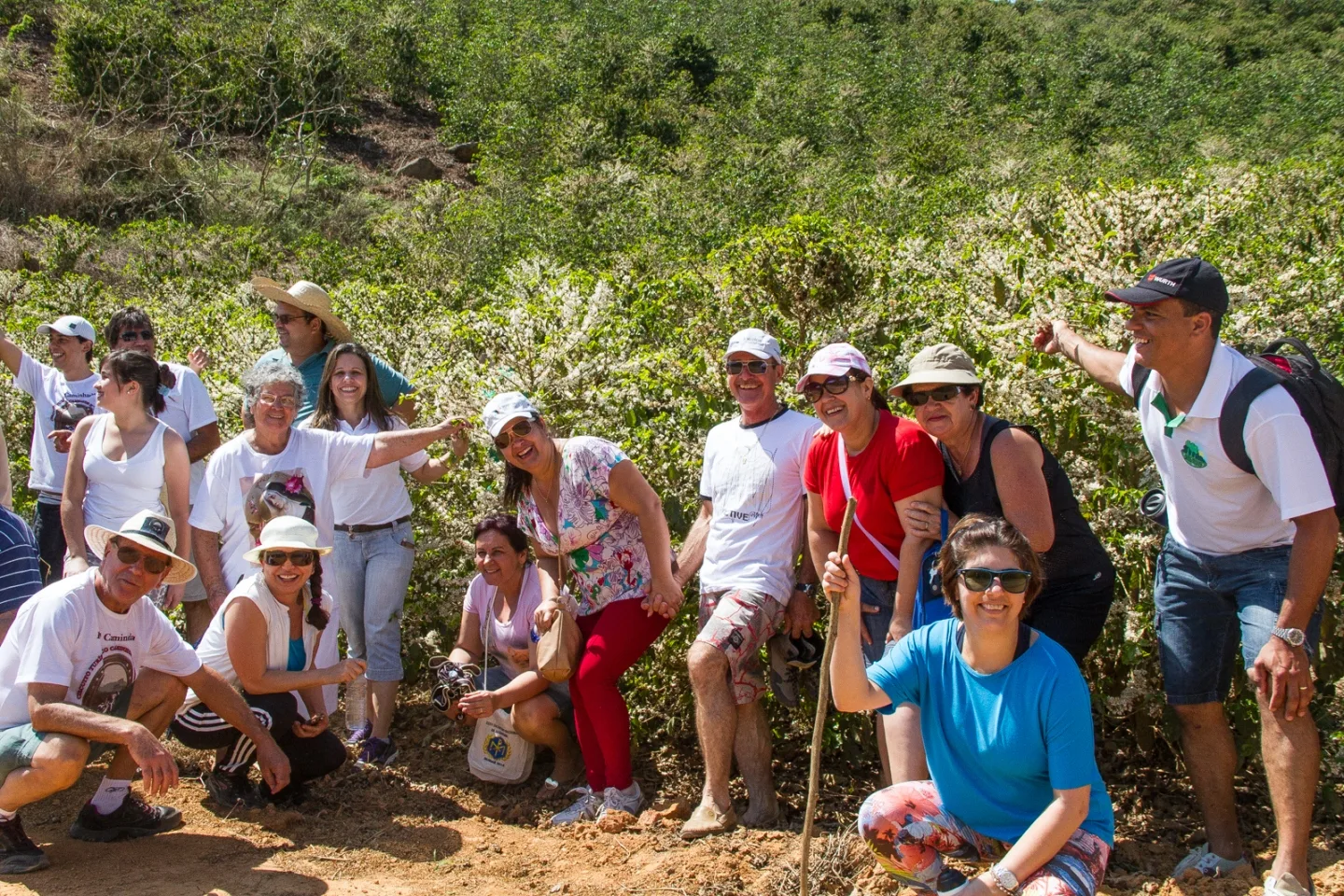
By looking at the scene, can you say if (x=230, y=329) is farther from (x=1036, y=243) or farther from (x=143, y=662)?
(x=1036, y=243)

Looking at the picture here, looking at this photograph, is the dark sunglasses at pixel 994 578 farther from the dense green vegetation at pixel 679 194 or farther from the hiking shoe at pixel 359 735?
the hiking shoe at pixel 359 735

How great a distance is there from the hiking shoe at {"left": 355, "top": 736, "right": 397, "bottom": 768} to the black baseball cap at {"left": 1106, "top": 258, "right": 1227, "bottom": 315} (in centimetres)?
340

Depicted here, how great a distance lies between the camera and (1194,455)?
127 inches

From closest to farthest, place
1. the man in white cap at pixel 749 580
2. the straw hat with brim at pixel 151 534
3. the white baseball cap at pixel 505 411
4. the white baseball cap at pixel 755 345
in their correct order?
the straw hat with brim at pixel 151 534
the man in white cap at pixel 749 580
the white baseball cap at pixel 755 345
the white baseball cap at pixel 505 411

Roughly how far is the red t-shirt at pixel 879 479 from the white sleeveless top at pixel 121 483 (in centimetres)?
271

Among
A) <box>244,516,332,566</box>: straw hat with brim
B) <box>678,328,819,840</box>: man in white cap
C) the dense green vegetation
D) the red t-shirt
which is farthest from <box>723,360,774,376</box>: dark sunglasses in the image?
<box>244,516,332,566</box>: straw hat with brim

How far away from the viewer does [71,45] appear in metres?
26.1

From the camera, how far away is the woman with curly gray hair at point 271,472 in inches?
180

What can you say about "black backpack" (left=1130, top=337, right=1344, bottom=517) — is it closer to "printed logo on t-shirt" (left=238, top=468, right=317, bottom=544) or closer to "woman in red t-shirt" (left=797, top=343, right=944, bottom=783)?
"woman in red t-shirt" (left=797, top=343, right=944, bottom=783)

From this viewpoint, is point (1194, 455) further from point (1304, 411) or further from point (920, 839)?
point (920, 839)

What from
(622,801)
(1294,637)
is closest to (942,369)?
(1294,637)

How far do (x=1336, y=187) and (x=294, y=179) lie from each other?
65.6 ft

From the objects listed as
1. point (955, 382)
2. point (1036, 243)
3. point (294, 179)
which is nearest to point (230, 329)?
point (1036, 243)

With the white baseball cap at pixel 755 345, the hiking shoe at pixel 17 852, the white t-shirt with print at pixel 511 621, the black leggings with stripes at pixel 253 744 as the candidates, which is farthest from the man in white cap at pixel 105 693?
the white baseball cap at pixel 755 345
